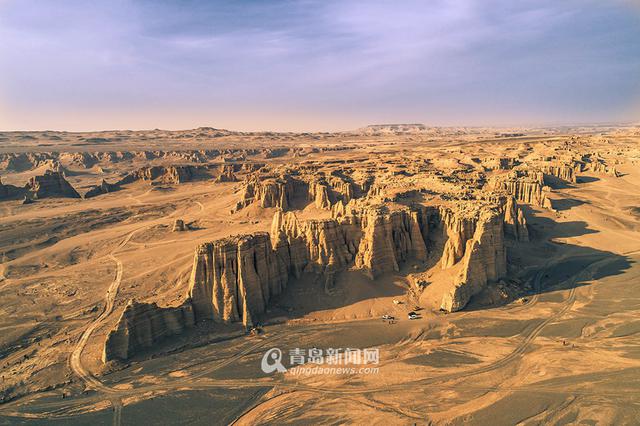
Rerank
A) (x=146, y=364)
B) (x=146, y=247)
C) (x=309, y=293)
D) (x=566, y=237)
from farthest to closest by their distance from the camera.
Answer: (x=146, y=247) → (x=566, y=237) → (x=309, y=293) → (x=146, y=364)

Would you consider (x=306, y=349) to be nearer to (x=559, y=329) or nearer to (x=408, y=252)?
(x=408, y=252)

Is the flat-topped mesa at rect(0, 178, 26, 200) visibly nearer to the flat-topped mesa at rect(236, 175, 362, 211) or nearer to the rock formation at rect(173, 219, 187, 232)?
the rock formation at rect(173, 219, 187, 232)

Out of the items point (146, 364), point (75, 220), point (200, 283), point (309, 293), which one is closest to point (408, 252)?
point (309, 293)

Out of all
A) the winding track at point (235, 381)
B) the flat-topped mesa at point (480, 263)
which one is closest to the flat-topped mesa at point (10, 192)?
the winding track at point (235, 381)

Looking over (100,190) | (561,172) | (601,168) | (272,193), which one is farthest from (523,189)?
(100,190)

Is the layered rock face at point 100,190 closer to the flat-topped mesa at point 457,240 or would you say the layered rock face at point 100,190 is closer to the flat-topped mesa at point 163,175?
the flat-topped mesa at point 163,175

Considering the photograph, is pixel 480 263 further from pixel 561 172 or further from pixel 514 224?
pixel 561 172

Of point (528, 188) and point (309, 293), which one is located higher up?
point (528, 188)
